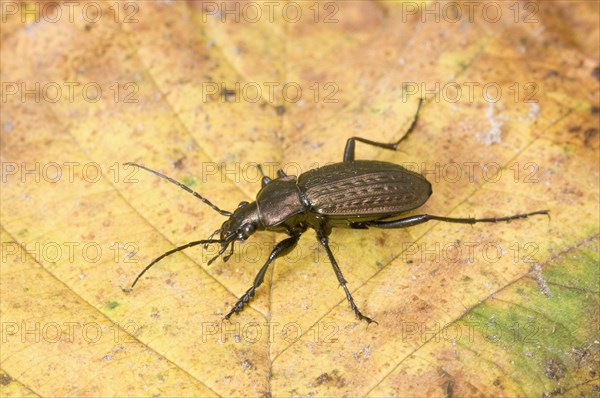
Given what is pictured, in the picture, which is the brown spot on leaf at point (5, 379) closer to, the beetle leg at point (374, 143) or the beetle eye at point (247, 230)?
the beetle eye at point (247, 230)

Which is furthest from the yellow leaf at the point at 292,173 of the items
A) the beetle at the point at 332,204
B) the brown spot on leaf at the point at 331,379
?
the beetle at the point at 332,204

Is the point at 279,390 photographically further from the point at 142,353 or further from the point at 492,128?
the point at 492,128

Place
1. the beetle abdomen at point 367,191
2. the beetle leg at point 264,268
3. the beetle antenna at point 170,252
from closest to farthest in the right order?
1. the beetle leg at point 264,268
2. the beetle antenna at point 170,252
3. the beetle abdomen at point 367,191

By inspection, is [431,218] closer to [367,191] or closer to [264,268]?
[367,191]

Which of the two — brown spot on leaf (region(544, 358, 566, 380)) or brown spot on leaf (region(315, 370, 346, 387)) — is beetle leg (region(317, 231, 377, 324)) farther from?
brown spot on leaf (region(544, 358, 566, 380))

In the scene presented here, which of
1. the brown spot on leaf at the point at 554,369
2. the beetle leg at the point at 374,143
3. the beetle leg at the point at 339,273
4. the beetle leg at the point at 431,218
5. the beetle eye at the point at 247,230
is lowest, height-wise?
the brown spot on leaf at the point at 554,369

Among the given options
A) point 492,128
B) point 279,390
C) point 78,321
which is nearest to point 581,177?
point 492,128

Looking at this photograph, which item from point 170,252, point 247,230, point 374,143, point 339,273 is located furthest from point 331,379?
point 374,143

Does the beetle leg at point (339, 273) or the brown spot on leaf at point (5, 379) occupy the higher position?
the brown spot on leaf at point (5, 379)
